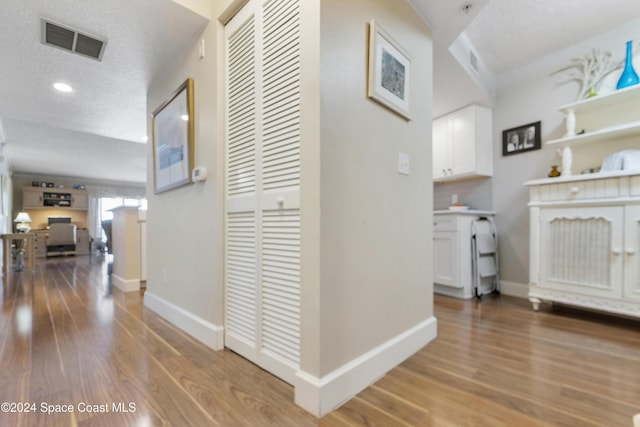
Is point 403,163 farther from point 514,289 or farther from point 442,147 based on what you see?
point 514,289

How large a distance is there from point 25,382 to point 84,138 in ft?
15.0

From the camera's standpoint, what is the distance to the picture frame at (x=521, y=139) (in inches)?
110

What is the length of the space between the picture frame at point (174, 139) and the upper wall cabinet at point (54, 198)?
26.4ft

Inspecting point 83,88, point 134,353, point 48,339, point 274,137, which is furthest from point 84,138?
point 274,137

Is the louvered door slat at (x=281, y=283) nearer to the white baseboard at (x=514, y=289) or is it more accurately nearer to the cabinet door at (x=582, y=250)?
the cabinet door at (x=582, y=250)

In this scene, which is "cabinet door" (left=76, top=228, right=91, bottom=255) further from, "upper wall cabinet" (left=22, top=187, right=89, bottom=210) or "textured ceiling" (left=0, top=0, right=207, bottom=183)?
"textured ceiling" (left=0, top=0, right=207, bottom=183)

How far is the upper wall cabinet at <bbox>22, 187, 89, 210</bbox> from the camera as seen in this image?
7.52 metres

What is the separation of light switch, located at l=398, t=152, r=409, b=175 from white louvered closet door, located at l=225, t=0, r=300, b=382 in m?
0.65

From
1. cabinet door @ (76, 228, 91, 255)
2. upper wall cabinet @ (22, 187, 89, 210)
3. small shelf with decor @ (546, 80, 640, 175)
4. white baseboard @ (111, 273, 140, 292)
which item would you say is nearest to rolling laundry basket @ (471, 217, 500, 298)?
small shelf with decor @ (546, 80, 640, 175)

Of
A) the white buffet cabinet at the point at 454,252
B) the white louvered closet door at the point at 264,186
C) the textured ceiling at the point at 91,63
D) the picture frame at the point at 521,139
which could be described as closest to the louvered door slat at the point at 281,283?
the white louvered closet door at the point at 264,186

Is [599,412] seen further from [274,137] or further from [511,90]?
[511,90]

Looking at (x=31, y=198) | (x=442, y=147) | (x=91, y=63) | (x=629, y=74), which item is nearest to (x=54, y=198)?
(x=31, y=198)

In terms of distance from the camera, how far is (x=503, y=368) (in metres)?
1.43

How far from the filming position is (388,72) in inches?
57.5
